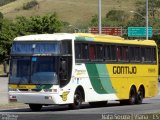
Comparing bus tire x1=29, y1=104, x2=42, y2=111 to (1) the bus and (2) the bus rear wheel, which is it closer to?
(1) the bus

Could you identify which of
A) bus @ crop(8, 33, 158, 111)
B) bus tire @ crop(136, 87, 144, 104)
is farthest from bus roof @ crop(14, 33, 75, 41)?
bus tire @ crop(136, 87, 144, 104)

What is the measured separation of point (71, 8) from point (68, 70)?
14073 cm

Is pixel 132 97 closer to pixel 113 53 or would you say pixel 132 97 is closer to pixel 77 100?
pixel 113 53

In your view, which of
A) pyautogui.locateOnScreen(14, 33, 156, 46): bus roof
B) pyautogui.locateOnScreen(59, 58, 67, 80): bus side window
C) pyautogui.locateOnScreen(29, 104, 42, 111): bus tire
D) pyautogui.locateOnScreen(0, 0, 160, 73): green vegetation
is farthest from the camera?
pyautogui.locateOnScreen(0, 0, 160, 73): green vegetation

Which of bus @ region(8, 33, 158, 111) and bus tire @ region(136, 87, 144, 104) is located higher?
bus @ region(8, 33, 158, 111)

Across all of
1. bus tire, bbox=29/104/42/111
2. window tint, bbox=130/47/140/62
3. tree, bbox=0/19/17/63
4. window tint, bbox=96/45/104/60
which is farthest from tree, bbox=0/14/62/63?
bus tire, bbox=29/104/42/111

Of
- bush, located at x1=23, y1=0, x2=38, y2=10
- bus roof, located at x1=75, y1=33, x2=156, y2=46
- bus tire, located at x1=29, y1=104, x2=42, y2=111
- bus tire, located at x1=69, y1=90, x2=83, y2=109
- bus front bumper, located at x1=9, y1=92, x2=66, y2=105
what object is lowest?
bus tire, located at x1=29, y1=104, x2=42, y2=111

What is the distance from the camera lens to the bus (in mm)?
27828

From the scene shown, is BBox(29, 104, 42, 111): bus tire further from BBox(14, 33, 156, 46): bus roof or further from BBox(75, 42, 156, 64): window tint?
BBox(14, 33, 156, 46): bus roof

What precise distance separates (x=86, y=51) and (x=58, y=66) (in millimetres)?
2459

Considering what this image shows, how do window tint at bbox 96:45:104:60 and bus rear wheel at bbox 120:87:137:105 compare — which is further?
bus rear wheel at bbox 120:87:137:105

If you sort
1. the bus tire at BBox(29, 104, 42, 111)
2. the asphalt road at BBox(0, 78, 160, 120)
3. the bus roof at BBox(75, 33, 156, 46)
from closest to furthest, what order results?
the asphalt road at BBox(0, 78, 160, 120)
the bus tire at BBox(29, 104, 42, 111)
the bus roof at BBox(75, 33, 156, 46)

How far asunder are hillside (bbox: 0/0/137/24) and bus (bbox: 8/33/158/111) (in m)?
123

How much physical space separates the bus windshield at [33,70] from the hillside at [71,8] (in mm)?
127742
